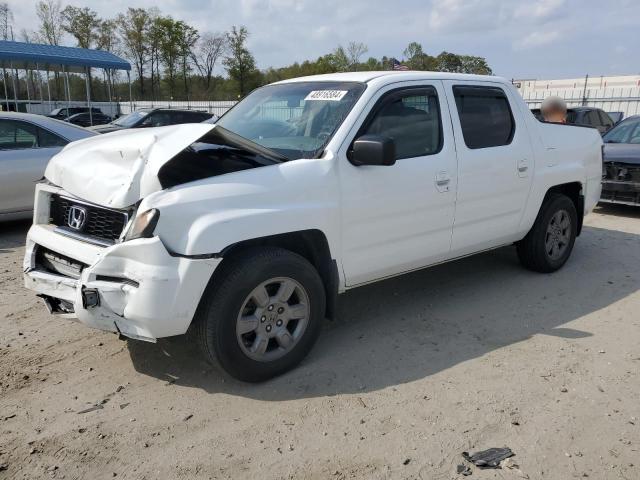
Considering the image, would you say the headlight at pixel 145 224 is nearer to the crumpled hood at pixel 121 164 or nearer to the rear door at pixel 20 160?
the crumpled hood at pixel 121 164

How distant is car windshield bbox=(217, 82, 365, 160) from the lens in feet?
12.6

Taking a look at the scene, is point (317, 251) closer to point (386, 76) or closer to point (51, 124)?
point (386, 76)

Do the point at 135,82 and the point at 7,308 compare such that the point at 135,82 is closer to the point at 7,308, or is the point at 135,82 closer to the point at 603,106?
the point at 603,106

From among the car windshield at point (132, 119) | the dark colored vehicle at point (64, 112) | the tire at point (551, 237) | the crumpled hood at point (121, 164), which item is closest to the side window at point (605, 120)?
the tire at point (551, 237)

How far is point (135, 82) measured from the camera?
56562mm

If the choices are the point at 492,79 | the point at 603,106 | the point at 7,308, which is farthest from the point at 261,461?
the point at 603,106

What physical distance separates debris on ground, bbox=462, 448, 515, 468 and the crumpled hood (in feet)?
7.32

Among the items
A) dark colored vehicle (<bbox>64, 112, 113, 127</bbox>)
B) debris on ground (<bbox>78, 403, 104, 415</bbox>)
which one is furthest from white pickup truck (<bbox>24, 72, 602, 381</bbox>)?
dark colored vehicle (<bbox>64, 112, 113, 127</bbox>)

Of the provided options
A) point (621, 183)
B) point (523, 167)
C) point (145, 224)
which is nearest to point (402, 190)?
point (523, 167)

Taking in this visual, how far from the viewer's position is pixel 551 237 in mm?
5652

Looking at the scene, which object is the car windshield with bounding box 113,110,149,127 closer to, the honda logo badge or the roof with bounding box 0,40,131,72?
the roof with bounding box 0,40,131,72

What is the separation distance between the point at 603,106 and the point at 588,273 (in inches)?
739

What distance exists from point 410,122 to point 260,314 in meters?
1.90

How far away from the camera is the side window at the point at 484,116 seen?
14.9 feet
